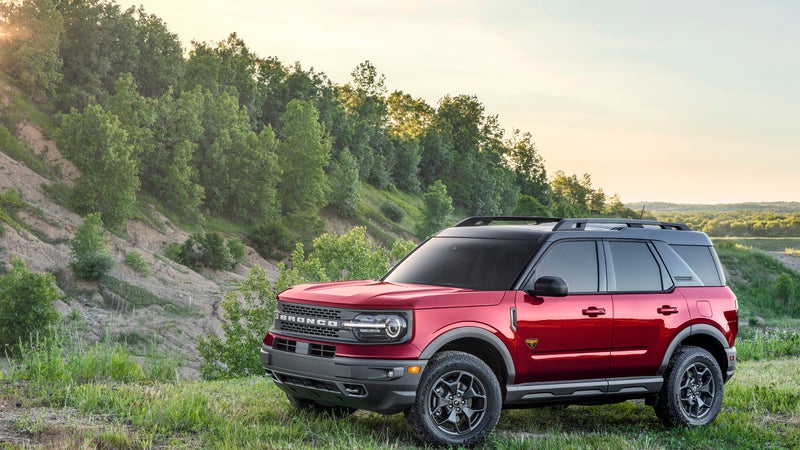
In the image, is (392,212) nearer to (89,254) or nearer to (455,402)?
(89,254)

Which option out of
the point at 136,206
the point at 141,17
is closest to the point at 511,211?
the point at 141,17

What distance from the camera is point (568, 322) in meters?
8.79

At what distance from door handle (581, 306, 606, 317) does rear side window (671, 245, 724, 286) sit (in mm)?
1533

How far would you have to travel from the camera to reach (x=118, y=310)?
2584 inches

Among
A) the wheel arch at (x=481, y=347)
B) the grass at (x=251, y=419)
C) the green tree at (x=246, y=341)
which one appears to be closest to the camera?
the grass at (x=251, y=419)

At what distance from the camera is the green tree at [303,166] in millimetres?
98688

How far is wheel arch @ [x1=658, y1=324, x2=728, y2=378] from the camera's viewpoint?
963cm

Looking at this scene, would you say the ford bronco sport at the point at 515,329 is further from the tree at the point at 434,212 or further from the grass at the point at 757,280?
the grass at the point at 757,280

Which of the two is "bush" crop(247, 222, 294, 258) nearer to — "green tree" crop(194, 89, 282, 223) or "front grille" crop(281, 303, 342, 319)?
"green tree" crop(194, 89, 282, 223)

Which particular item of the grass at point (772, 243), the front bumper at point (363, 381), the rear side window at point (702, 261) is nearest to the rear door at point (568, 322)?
the front bumper at point (363, 381)

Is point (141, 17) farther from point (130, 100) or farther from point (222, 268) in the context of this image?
point (222, 268)

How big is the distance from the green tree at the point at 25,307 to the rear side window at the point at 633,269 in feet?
166

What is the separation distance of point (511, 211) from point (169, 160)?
69.4 meters

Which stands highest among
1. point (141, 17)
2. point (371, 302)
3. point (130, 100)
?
point (141, 17)
